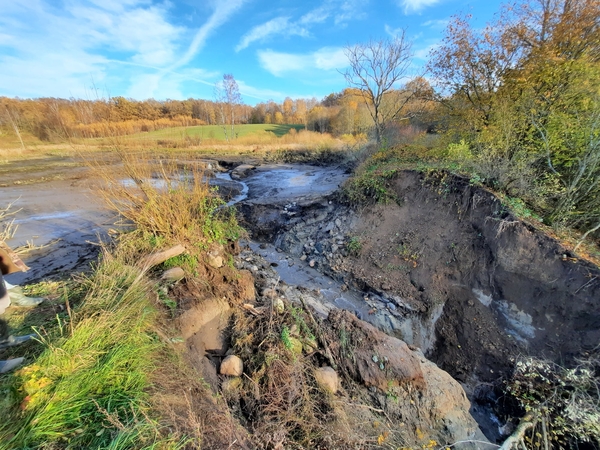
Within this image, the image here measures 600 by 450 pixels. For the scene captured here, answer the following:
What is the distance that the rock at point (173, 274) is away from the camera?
11.5 feet

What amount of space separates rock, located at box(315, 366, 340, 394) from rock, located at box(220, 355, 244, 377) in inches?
35.5

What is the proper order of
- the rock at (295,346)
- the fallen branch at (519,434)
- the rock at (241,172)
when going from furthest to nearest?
the rock at (241,172), the rock at (295,346), the fallen branch at (519,434)

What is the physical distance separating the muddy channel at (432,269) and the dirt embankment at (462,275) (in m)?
0.02

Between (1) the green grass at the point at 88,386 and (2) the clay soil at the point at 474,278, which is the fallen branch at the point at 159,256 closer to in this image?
(1) the green grass at the point at 88,386

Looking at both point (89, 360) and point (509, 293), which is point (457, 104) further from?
point (89, 360)

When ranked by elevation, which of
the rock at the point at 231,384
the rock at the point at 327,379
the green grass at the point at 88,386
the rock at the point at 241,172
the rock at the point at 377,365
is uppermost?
the green grass at the point at 88,386

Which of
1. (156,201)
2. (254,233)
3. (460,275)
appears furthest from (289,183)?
(156,201)

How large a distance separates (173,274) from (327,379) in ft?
8.26

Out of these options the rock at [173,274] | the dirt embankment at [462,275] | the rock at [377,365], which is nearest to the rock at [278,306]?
the rock at [377,365]

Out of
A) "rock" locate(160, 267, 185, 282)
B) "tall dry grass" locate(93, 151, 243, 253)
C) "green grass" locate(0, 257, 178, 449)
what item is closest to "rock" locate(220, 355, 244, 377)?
"green grass" locate(0, 257, 178, 449)

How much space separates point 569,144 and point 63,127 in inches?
376

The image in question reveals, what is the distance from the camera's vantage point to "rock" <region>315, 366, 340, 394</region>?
288cm

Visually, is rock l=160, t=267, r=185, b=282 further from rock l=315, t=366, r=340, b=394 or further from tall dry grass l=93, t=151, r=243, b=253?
rock l=315, t=366, r=340, b=394

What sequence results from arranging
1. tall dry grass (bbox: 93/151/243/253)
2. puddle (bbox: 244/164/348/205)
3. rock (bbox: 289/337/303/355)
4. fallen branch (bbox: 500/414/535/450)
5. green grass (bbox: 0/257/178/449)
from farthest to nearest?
puddle (bbox: 244/164/348/205) → tall dry grass (bbox: 93/151/243/253) → rock (bbox: 289/337/303/355) → fallen branch (bbox: 500/414/535/450) → green grass (bbox: 0/257/178/449)
